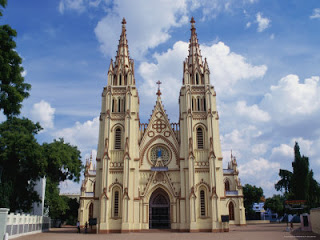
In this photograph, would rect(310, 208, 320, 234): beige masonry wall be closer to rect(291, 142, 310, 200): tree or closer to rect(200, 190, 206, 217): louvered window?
rect(200, 190, 206, 217): louvered window

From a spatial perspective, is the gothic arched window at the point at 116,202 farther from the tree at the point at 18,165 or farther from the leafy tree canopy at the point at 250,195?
the leafy tree canopy at the point at 250,195

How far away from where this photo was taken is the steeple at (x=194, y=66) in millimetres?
40719

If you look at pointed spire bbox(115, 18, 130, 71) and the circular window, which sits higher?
pointed spire bbox(115, 18, 130, 71)

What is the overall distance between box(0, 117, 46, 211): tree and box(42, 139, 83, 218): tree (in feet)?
4.25

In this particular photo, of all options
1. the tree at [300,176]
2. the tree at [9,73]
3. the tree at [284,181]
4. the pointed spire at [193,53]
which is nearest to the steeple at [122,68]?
the pointed spire at [193,53]

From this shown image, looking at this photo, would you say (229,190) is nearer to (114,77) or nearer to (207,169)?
(207,169)

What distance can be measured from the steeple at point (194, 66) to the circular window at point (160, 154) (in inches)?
368

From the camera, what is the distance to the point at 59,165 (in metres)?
32.7

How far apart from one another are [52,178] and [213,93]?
22.7 m

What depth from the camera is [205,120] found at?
1511 inches

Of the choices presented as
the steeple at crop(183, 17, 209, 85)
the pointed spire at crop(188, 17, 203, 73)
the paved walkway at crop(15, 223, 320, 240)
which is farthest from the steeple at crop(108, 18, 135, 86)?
the paved walkway at crop(15, 223, 320, 240)

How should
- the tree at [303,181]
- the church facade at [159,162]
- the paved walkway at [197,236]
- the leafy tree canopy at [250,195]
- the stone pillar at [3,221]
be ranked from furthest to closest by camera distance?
1. the leafy tree canopy at [250,195]
2. the tree at [303,181]
3. the church facade at [159,162]
4. the paved walkway at [197,236]
5. the stone pillar at [3,221]

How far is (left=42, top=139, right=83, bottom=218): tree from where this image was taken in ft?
107

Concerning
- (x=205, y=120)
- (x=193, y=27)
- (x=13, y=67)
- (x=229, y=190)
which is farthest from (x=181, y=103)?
(x=13, y=67)
